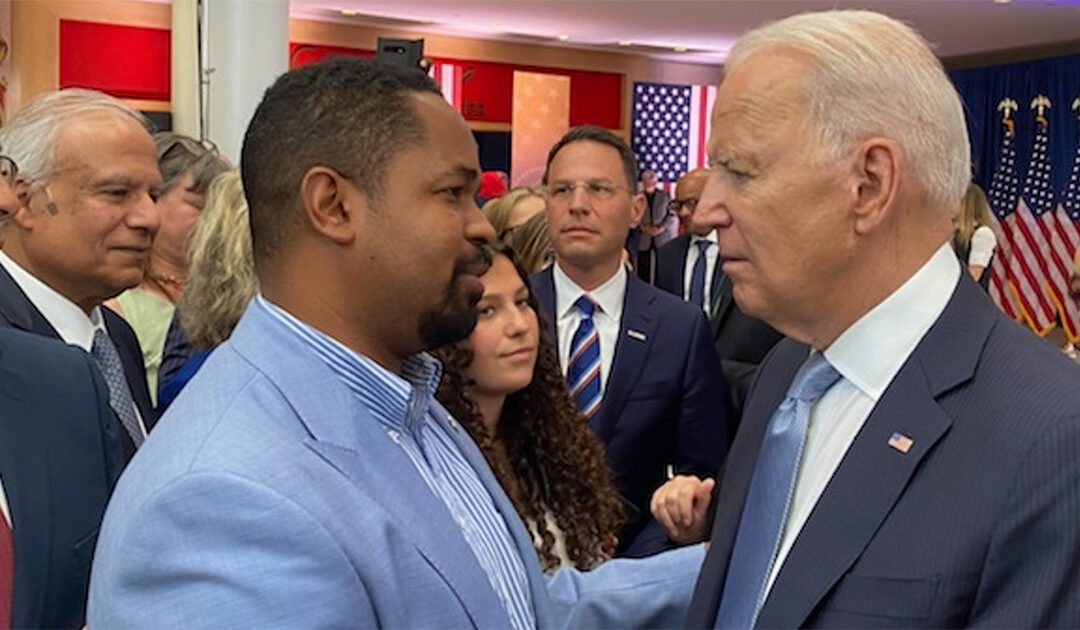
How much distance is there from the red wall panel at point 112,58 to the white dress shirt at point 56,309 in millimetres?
8241

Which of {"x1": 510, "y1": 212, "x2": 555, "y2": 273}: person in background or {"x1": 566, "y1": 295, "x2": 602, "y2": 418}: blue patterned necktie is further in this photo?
{"x1": 510, "y1": 212, "x2": 555, "y2": 273}: person in background

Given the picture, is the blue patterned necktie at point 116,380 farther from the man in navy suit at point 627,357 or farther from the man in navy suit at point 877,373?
the man in navy suit at point 877,373

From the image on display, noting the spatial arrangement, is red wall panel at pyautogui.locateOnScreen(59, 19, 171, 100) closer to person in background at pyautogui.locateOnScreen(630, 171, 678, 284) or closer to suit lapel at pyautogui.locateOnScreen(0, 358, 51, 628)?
person in background at pyautogui.locateOnScreen(630, 171, 678, 284)

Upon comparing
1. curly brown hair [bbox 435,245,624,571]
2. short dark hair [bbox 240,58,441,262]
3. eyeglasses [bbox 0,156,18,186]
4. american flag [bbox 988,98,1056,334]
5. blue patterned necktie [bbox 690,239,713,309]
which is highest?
short dark hair [bbox 240,58,441,262]

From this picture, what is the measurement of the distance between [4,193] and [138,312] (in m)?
1.22

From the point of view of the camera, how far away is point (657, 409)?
112 inches

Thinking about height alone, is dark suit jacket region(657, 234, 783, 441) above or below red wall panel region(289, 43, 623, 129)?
below

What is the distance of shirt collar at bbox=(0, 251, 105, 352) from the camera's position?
2213mm

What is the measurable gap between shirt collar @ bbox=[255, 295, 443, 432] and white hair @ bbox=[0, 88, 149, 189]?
4.22ft

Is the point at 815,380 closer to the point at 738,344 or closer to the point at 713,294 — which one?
the point at 738,344

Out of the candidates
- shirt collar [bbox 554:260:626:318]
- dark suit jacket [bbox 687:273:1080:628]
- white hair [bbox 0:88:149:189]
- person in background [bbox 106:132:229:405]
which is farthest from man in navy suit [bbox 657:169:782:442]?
dark suit jacket [bbox 687:273:1080:628]

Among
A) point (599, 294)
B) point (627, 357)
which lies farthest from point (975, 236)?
point (627, 357)

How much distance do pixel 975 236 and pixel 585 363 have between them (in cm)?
389

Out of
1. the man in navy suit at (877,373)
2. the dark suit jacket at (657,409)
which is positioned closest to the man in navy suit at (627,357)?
the dark suit jacket at (657,409)
